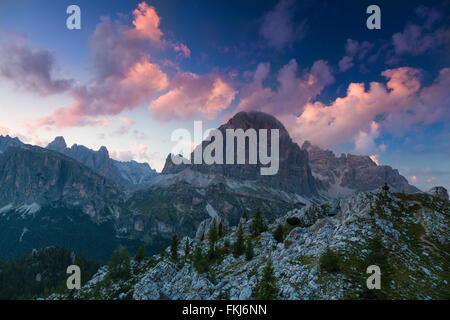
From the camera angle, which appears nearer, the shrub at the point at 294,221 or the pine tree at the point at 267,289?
the pine tree at the point at 267,289

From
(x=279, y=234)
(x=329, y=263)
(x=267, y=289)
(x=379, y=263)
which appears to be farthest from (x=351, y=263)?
(x=279, y=234)

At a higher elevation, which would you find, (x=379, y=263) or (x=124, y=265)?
(x=379, y=263)

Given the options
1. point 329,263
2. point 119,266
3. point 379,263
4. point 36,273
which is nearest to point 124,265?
point 119,266

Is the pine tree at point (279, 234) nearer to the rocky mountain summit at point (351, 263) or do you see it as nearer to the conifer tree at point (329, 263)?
the rocky mountain summit at point (351, 263)

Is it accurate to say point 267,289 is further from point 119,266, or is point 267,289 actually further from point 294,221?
point 119,266

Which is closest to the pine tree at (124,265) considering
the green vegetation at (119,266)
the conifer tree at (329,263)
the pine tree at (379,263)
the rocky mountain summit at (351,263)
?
the green vegetation at (119,266)

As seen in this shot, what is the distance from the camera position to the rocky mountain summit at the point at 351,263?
2848 centimetres

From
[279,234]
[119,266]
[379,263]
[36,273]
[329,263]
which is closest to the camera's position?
[329,263]

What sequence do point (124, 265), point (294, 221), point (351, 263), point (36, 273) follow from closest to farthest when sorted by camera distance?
1. point (351, 263)
2. point (124, 265)
3. point (294, 221)
4. point (36, 273)

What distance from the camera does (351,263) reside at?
32469 mm

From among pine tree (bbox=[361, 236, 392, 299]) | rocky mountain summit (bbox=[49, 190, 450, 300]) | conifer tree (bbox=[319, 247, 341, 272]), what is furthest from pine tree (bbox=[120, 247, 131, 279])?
pine tree (bbox=[361, 236, 392, 299])

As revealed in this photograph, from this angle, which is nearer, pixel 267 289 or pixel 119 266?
pixel 267 289

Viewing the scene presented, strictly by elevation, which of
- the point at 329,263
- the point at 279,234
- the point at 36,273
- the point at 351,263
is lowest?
the point at 36,273
